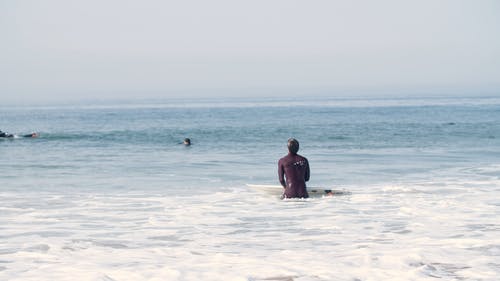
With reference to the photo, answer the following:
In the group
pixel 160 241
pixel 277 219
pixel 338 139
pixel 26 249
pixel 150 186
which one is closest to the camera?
pixel 26 249

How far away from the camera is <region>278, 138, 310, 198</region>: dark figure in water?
624 inches

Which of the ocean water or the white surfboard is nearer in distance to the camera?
the ocean water

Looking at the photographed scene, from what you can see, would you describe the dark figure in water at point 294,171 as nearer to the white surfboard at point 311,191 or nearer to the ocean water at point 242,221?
the ocean water at point 242,221

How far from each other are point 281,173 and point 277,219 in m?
2.45

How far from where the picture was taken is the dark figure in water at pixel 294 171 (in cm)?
1586

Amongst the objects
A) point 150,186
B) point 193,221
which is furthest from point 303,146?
point 193,221

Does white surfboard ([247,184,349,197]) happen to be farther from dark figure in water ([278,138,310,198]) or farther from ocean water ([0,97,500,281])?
dark figure in water ([278,138,310,198])

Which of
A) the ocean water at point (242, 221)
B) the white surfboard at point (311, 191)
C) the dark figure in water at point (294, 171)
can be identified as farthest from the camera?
the white surfboard at point (311, 191)

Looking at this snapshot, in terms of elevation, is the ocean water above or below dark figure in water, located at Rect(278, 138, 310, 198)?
below

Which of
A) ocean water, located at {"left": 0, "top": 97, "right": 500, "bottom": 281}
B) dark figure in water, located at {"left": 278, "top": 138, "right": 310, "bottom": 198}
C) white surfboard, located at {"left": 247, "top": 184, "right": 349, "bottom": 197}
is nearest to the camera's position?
ocean water, located at {"left": 0, "top": 97, "right": 500, "bottom": 281}

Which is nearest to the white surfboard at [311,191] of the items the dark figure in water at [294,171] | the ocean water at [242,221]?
the ocean water at [242,221]

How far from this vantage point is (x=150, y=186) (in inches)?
Answer: 814

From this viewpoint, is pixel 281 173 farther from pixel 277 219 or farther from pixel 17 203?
pixel 17 203

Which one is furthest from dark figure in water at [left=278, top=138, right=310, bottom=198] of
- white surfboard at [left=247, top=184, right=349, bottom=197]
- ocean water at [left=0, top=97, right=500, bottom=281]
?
white surfboard at [left=247, top=184, right=349, bottom=197]
